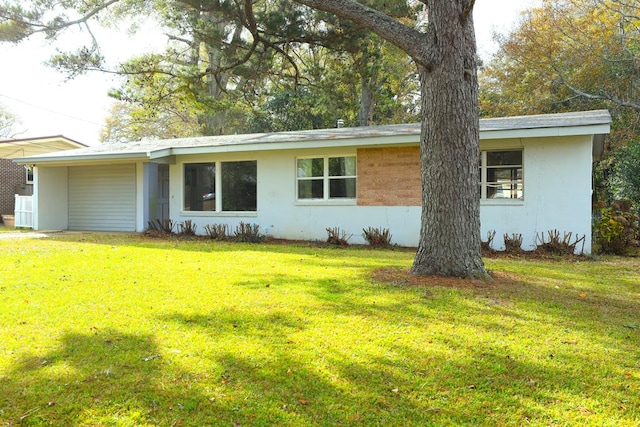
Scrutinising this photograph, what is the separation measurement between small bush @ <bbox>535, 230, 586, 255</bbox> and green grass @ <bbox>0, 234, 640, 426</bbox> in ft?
12.3

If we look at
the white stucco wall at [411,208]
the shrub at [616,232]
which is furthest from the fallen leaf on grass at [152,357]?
the shrub at [616,232]

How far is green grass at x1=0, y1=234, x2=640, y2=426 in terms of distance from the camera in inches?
111

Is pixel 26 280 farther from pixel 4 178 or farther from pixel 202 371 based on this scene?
pixel 4 178

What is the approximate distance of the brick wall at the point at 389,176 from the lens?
11648 millimetres

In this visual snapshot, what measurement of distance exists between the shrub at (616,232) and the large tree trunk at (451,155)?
6058mm

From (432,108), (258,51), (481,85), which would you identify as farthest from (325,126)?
(432,108)

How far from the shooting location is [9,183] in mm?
21125

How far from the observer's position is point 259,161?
13500 millimetres

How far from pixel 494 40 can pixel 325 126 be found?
9.97 metres

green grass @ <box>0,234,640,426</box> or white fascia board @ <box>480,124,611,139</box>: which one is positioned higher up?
white fascia board @ <box>480,124,611,139</box>

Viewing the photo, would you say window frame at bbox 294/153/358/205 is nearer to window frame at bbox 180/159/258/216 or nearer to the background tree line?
window frame at bbox 180/159/258/216

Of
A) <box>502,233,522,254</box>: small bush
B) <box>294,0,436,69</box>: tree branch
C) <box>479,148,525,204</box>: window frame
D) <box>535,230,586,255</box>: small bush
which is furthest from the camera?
<box>479,148,525,204</box>: window frame

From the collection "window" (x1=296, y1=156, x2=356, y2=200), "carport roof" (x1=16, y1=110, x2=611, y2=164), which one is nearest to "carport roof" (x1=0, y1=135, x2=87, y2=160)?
"carport roof" (x1=16, y1=110, x2=611, y2=164)

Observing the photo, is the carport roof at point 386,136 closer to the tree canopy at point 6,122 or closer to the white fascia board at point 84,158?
the white fascia board at point 84,158
